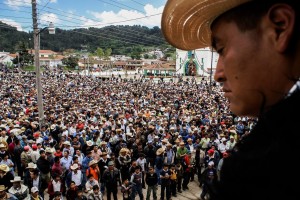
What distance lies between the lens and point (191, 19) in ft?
3.54

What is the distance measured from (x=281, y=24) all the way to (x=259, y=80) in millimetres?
149

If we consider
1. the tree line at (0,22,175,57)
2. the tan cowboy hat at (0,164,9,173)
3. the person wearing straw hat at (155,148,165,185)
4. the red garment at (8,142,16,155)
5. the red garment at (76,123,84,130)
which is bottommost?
the person wearing straw hat at (155,148,165,185)

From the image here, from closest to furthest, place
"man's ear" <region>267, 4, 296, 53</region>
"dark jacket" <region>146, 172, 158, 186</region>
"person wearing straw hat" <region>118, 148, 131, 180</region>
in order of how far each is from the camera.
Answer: "man's ear" <region>267, 4, 296, 53</region>, "dark jacket" <region>146, 172, 158, 186</region>, "person wearing straw hat" <region>118, 148, 131, 180</region>

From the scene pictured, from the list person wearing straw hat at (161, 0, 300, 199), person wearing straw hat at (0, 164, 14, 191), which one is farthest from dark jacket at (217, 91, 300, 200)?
person wearing straw hat at (0, 164, 14, 191)

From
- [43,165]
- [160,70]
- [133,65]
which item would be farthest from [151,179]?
[133,65]

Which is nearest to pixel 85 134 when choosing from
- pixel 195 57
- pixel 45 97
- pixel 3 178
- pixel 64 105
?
pixel 3 178

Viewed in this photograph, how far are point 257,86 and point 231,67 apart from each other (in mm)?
93

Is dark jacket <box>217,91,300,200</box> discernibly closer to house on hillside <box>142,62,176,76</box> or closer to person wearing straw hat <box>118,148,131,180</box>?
person wearing straw hat <box>118,148,131,180</box>

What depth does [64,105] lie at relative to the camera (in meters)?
19.4

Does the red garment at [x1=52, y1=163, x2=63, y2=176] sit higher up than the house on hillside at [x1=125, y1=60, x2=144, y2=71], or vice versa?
the house on hillside at [x1=125, y1=60, x2=144, y2=71]

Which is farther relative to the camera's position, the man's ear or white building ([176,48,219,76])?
white building ([176,48,219,76])

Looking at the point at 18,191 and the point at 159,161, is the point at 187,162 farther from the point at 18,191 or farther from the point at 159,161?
the point at 18,191

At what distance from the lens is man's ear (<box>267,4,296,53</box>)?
0.68m

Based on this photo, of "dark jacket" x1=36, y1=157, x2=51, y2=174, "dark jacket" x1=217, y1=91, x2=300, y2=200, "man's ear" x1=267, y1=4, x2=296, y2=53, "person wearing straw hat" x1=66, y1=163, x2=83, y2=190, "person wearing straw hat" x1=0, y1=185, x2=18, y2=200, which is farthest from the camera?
"dark jacket" x1=36, y1=157, x2=51, y2=174
